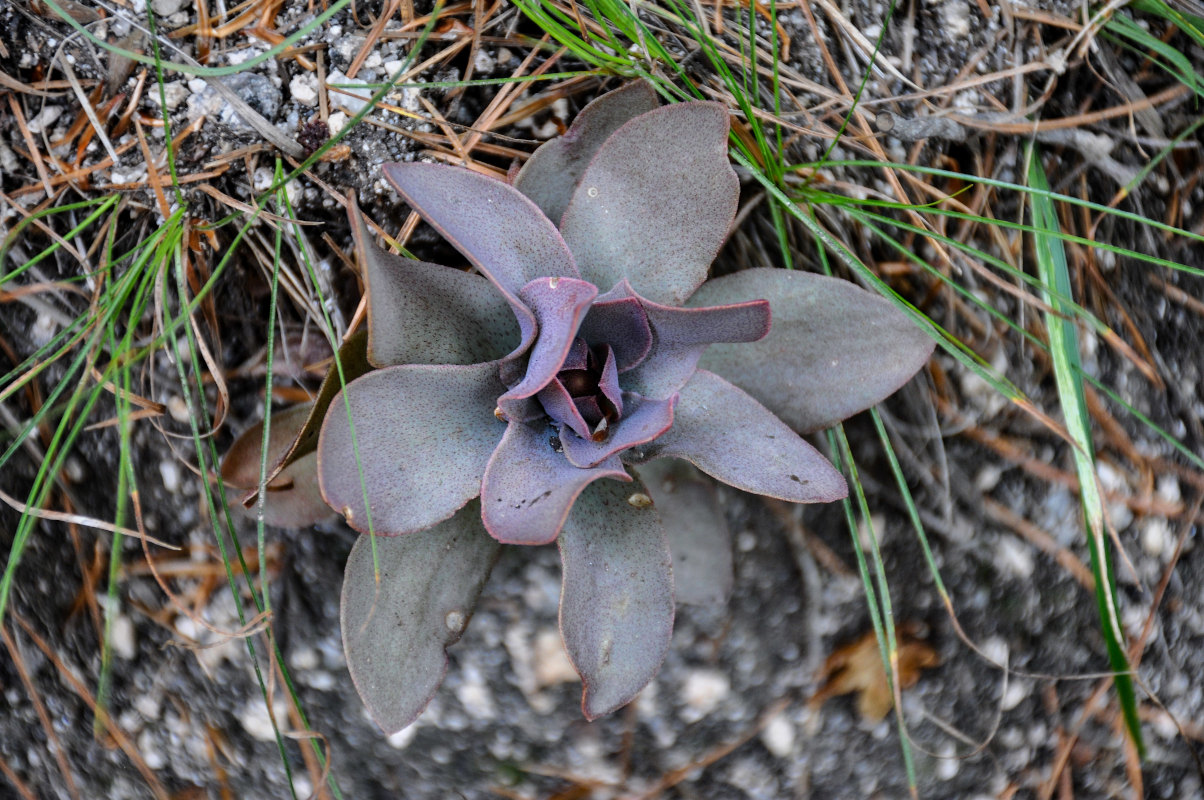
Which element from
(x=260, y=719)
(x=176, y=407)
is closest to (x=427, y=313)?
(x=176, y=407)

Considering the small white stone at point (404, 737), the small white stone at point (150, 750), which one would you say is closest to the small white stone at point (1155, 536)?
the small white stone at point (404, 737)

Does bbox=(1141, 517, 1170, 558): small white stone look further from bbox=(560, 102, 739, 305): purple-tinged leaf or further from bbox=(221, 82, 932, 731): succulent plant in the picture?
bbox=(560, 102, 739, 305): purple-tinged leaf

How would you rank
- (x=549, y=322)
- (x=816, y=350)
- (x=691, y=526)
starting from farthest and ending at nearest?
(x=691, y=526) < (x=816, y=350) < (x=549, y=322)

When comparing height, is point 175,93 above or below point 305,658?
above

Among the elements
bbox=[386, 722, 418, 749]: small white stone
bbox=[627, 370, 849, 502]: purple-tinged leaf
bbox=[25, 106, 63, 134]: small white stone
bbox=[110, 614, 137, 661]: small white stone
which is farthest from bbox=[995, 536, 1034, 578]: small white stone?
bbox=[25, 106, 63, 134]: small white stone

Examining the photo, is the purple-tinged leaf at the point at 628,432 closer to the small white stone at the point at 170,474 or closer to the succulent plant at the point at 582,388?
the succulent plant at the point at 582,388

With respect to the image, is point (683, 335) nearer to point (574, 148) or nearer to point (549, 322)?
point (549, 322)

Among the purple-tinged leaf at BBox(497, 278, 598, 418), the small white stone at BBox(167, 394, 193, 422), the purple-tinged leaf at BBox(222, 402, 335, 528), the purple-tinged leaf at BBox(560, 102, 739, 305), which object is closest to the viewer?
the purple-tinged leaf at BBox(497, 278, 598, 418)
